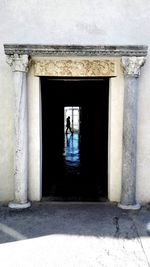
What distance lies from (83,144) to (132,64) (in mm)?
7411

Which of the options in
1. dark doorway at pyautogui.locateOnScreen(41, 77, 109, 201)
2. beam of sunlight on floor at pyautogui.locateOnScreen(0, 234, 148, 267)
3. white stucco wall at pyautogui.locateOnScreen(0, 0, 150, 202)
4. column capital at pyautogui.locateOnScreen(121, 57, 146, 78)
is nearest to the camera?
beam of sunlight on floor at pyautogui.locateOnScreen(0, 234, 148, 267)

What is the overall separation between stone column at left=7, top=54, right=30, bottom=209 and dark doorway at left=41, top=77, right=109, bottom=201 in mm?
677

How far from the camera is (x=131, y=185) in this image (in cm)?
573

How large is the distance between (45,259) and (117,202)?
2.54 m

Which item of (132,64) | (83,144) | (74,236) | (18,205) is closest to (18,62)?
(132,64)

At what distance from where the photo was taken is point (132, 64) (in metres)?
5.52

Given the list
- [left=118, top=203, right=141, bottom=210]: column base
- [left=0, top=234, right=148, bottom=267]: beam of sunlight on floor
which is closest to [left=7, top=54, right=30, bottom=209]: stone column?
[left=0, top=234, right=148, bottom=267]: beam of sunlight on floor

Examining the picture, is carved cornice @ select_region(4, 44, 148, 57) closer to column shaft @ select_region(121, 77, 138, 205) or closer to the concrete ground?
column shaft @ select_region(121, 77, 138, 205)

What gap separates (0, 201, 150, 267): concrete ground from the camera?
3783 mm

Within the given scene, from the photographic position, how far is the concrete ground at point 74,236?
3783 millimetres

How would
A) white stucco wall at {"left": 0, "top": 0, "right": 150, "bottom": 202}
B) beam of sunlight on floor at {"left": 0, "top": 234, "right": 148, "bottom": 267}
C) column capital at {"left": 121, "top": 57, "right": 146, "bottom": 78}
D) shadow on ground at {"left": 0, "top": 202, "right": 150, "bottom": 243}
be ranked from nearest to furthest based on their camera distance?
beam of sunlight on floor at {"left": 0, "top": 234, "right": 148, "bottom": 267} < shadow on ground at {"left": 0, "top": 202, "right": 150, "bottom": 243} < column capital at {"left": 121, "top": 57, "right": 146, "bottom": 78} < white stucco wall at {"left": 0, "top": 0, "right": 150, "bottom": 202}

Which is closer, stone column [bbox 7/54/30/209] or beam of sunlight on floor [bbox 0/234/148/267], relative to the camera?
beam of sunlight on floor [bbox 0/234/148/267]
